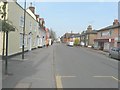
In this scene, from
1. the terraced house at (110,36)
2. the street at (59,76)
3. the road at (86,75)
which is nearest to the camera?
the street at (59,76)

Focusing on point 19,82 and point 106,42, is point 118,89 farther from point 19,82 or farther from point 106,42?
point 106,42

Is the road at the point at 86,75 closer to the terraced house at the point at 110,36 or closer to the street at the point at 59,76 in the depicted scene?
the street at the point at 59,76

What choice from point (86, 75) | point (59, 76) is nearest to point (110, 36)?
point (86, 75)

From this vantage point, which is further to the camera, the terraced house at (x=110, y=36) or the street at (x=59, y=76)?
the terraced house at (x=110, y=36)

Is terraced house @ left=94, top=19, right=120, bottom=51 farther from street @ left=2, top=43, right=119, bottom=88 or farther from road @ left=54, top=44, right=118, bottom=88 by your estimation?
street @ left=2, top=43, right=119, bottom=88

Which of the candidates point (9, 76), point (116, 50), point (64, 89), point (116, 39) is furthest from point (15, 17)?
point (116, 39)

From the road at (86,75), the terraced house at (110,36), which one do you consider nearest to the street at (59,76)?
the road at (86,75)

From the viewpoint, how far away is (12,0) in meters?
25.5

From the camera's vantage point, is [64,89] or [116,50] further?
[116,50]

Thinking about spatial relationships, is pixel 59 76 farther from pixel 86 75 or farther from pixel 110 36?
pixel 110 36

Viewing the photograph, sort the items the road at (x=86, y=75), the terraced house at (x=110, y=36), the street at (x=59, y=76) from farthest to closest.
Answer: the terraced house at (x=110, y=36) → the road at (x=86, y=75) → the street at (x=59, y=76)

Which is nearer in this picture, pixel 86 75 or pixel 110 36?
pixel 86 75

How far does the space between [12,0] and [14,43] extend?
15.7 ft

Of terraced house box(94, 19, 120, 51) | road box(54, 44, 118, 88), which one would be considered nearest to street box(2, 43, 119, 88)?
road box(54, 44, 118, 88)
